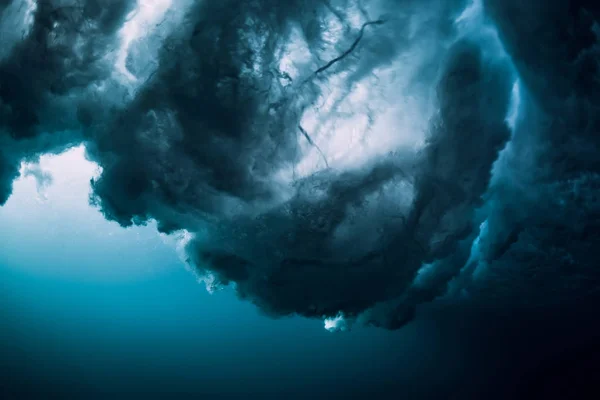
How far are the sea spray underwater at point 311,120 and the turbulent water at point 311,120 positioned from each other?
30 millimetres

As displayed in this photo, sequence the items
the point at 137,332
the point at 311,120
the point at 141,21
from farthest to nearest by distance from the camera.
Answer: the point at 137,332 → the point at 311,120 → the point at 141,21

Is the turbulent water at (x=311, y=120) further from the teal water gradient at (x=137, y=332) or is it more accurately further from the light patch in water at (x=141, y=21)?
the teal water gradient at (x=137, y=332)

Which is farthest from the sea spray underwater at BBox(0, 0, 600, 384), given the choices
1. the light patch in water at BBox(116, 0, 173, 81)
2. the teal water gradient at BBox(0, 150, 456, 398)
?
the teal water gradient at BBox(0, 150, 456, 398)

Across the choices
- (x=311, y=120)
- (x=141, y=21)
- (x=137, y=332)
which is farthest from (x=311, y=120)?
(x=137, y=332)

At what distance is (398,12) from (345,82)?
1.30 meters

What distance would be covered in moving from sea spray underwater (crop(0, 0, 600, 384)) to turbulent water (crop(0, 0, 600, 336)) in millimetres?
30

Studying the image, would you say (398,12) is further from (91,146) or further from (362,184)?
(91,146)

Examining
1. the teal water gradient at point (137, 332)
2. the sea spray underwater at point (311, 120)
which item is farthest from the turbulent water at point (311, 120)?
the teal water gradient at point (137, 332)

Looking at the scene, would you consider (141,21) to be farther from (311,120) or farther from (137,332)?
(137,332)

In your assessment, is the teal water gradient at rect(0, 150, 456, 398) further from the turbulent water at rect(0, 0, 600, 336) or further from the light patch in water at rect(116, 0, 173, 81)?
the light patch in water at rect(116, 0, 173, 81)

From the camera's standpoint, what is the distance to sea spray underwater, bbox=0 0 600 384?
4727 mm

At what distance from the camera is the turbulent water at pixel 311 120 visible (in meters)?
4.73

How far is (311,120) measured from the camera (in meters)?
5.64

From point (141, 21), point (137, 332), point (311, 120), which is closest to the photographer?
point (141, 21)
